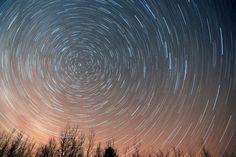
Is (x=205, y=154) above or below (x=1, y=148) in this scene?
below

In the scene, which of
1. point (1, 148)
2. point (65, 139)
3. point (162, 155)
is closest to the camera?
point (65, 139)

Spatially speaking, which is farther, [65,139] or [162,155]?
[162,155]

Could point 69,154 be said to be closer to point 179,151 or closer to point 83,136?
point 83,136

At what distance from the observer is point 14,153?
49.0 m

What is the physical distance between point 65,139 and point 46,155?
10.6 meters

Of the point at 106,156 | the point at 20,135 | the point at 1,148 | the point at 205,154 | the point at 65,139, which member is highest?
the point at 20,135

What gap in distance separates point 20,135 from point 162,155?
3949 cm

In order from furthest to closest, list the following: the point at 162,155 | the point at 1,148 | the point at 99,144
→ 1. the point at 1,148
2. the point at 162,155
3. the point at 99,144

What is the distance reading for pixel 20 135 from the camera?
55531 mm

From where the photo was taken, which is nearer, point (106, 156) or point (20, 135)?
point (106, 156)

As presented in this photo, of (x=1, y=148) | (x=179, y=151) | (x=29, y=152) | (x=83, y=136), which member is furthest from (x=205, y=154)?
(x=1, y=148)

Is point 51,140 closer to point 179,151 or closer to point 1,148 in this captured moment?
point 1,148

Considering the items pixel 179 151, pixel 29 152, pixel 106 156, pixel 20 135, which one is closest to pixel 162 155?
pixel 179 151

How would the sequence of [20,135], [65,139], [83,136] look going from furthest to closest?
[20,135] → [83,136] → [65,139]
